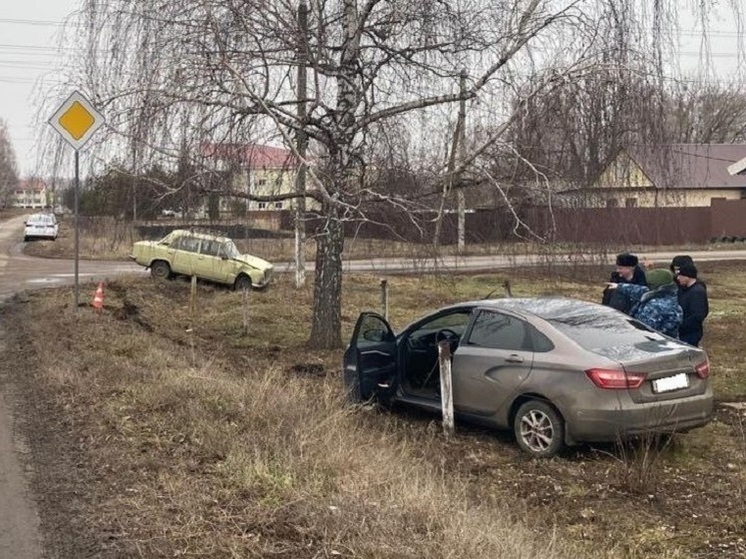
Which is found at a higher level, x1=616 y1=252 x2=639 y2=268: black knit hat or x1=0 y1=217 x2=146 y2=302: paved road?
x1=616 y1=252 x2=639 y2=268: black knit hat

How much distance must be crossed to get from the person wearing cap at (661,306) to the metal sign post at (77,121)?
6245 millimetres

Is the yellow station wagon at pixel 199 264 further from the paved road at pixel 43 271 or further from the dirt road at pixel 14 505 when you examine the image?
the dirt road at pixel 14 505

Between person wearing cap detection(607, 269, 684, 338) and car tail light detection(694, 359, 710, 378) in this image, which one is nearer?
car tail light detection(694, 359, 710, 378)

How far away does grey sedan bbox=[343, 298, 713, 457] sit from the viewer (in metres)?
6.69

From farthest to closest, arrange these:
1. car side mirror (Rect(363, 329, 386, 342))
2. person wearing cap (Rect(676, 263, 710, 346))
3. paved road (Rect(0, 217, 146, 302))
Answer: paved road (Rect(0, 217, 146, 302)) < person wearing cap (Rect(676, 263, 710, 346)) < car side mirror (Rect(363, 329, 386, 342))

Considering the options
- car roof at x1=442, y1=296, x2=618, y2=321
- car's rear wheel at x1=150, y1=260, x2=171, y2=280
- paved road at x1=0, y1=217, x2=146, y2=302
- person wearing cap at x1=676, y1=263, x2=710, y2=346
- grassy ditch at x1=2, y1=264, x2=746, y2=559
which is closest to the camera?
grassy ditch at x1=2, y1=264, x2=746, y2=559

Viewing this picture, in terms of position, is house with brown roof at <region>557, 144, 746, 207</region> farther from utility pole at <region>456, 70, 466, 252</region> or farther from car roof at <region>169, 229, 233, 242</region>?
car roof at <region>169, 229, 233, 242</region>

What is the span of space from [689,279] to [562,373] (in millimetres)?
2782

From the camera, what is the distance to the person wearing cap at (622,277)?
9.24 m

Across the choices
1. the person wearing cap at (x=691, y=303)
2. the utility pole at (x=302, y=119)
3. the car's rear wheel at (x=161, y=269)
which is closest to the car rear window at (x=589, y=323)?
the person wearing cap at (x=691, y=303)

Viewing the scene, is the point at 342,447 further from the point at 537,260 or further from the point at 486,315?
the point at 537,260

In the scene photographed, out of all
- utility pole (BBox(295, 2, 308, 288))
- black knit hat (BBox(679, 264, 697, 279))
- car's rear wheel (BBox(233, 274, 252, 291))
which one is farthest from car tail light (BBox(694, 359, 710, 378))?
car's rear wheel (BBox(233, 274, 252, 291))

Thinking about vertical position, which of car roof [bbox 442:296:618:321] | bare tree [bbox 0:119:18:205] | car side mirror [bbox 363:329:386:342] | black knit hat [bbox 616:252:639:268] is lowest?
car side mirror [bbox 363:329:386:342]

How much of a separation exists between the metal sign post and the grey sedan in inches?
152
